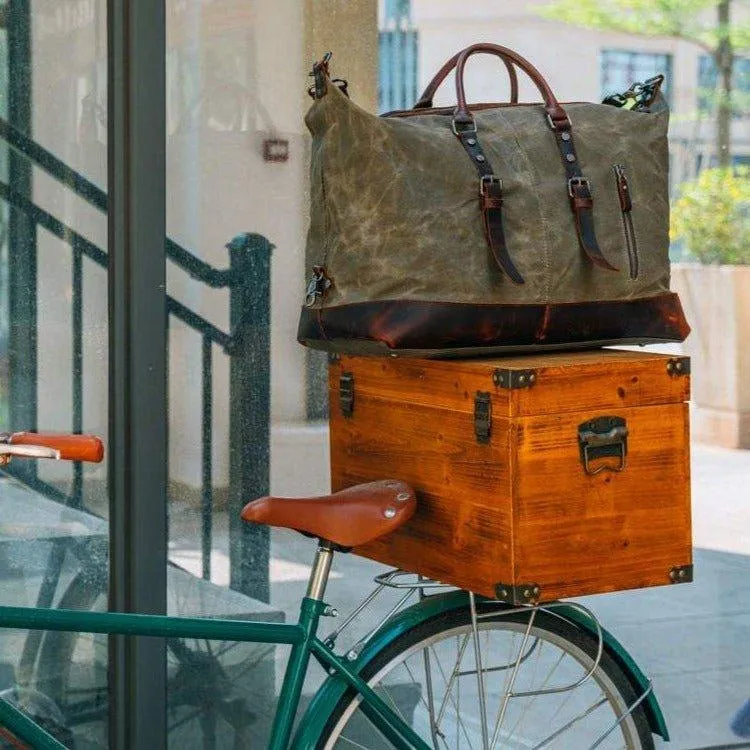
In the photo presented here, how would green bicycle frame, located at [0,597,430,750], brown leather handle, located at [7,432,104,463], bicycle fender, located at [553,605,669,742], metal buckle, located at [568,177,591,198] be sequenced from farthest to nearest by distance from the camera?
bicycle fender, located at [553,605,669,742], metal buckle, located at [568,177,591,198], green bicycle frame, located at [0,597,430,750], brown leather handle, located at [7,432,104,463]

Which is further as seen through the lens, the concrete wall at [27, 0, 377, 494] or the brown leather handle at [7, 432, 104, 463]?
the concrete wall at [27, 0, 377, 494]

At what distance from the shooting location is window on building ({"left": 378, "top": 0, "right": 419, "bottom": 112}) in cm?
333

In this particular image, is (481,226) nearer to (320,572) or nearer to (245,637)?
(320,572)

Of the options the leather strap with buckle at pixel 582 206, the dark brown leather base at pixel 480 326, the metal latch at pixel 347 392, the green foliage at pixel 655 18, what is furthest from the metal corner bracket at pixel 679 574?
the green foliage at pixel 655 18

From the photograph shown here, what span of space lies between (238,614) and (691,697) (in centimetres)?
110

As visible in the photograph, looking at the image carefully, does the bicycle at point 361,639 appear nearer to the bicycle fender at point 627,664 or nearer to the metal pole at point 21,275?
the bicycle fender at point 627,664

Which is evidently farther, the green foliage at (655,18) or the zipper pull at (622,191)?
the green foliage at (655,18)

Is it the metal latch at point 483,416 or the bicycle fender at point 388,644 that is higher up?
the metal latch at point 483,416

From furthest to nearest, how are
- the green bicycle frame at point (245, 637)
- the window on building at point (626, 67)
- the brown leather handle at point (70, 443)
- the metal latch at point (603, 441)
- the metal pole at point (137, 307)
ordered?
the window on building at point (626, 67) < the metal pole at point (137, 307) < the metal latch at point (603, 441) < the green bicycle frame at point (245, 637) < the brown leather handle at point (70, 443)

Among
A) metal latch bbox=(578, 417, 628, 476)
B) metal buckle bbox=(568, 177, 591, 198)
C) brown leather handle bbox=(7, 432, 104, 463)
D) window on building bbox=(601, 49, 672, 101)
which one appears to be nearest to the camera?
brown leather handle bbox=(7, 432, 104, 463)

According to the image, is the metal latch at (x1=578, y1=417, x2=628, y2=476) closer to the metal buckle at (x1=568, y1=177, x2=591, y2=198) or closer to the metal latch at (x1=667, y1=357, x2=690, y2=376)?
the metal latch at (x1=667, y1=357, x2=690, y2=376)

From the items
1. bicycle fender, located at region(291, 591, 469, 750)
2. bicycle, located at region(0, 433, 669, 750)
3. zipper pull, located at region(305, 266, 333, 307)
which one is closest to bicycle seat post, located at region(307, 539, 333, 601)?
bicycle, located at region(0, 433, 669, 750)

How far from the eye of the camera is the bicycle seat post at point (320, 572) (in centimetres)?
244

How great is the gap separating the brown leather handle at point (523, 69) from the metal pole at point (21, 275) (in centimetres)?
105
